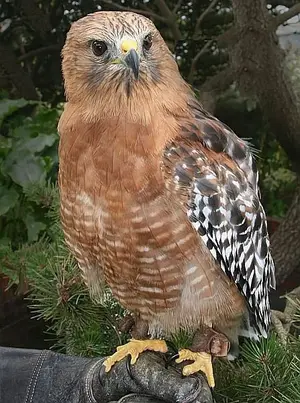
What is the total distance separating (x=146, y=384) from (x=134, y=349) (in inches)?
A: 5.0

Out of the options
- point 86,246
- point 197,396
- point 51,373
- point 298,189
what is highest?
point 86,246

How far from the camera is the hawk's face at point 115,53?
1.39 meters

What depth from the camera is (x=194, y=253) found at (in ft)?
4.98

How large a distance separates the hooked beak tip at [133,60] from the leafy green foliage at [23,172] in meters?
1.57

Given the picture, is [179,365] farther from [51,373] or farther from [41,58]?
[41,58]

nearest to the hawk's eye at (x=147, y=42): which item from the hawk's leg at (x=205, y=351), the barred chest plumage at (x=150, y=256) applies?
the barred chest plumage at (x=150, y=256)

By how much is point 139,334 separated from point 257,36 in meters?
1.32

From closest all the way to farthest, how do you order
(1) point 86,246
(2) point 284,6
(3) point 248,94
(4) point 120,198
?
1. (4) point 120,198
2. (1) point 86,246
3. (3) point 248,94
4. (2) point 284,6

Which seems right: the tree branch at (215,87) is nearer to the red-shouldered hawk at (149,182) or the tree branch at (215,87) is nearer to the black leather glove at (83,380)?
the red-shouldered hawk at (149,182)

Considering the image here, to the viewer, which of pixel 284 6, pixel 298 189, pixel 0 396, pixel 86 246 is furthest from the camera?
pixel 284 6

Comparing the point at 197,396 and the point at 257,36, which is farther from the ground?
the point at 257,36

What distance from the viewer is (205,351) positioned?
1655mm

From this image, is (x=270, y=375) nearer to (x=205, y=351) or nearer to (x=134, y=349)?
(x=205, y=351)

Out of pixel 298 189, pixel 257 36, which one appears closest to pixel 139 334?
pixel 257 36
